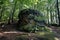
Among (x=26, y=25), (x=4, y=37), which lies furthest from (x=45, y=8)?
(x=4, y=37)

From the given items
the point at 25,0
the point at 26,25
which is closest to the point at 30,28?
the point at 26,25

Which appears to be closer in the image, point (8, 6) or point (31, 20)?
point (31, 20)

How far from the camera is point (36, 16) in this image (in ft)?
45.3

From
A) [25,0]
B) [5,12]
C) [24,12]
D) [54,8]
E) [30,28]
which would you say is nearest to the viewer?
[30,28]

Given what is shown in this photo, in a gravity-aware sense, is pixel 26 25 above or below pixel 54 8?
below

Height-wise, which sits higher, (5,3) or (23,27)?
(5,3)

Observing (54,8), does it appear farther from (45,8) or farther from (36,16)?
(36,16)

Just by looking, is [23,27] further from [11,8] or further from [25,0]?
[11,8]

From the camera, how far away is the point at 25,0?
51.3ft

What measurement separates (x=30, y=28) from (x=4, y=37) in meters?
3.22

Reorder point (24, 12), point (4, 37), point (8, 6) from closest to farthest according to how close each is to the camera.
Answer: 1. point (4, 37)
2. point (24, 12)
3. point (8, 6)

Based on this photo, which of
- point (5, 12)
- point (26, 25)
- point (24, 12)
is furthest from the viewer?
point (5, 12)

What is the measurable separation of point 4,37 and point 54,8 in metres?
18.0

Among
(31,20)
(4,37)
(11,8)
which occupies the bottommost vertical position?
(4,37)
